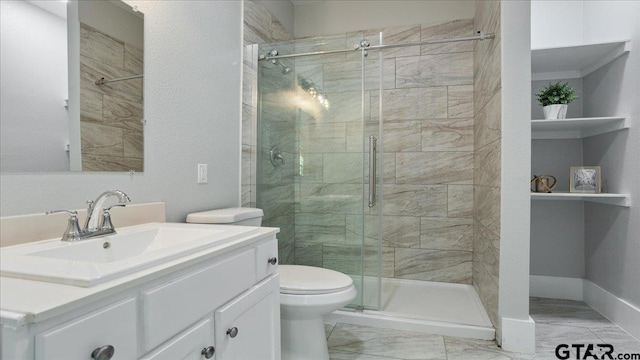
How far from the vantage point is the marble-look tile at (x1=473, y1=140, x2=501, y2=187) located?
2029 mm

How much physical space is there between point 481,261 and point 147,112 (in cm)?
245

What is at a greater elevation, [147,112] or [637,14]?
[637,14]

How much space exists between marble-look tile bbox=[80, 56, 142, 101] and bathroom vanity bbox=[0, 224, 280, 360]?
1.88 feet

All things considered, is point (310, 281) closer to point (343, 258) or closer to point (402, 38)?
point (343, 258)

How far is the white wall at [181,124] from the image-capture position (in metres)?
1.15

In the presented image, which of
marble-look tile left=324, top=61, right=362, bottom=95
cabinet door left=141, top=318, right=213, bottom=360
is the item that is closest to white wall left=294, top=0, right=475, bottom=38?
marble-look tile left=324, top=61, right=362, bottom=95

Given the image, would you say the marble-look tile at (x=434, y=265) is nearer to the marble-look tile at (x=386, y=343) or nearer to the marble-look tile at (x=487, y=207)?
the marble-look tile at (x=487, y=207)

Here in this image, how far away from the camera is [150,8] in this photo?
60.1 inches

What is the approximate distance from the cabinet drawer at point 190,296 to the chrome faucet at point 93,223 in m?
0.46

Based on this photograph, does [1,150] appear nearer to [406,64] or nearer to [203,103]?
[203,103]

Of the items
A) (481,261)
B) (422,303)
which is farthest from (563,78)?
(422,303)

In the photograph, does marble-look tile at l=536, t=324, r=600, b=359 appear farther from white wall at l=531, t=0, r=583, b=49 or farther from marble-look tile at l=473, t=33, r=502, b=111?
white wall at l=531, t=0, r=583, b=49

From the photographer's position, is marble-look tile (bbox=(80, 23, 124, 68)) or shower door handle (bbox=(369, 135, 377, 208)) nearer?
marble-look tile (bbox=(80, 23, 124, 68))

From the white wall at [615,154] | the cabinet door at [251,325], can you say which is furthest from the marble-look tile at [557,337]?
the cabinet door at [251,325]
